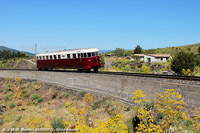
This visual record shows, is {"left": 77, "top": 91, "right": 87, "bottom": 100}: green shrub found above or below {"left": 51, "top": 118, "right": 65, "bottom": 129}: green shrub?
above

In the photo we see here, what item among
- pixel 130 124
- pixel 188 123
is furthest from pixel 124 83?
pixel 188 123

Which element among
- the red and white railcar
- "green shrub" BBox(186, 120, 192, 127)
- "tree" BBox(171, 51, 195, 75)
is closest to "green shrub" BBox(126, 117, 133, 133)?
"green shrub" BBox(186, 120, 192, 127)

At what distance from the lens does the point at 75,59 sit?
2172 centimetres

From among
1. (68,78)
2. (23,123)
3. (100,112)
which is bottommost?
(23,123)

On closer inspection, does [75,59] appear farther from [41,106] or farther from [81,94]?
[41,106]

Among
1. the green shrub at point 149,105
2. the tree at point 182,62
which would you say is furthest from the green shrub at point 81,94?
the tree at point 182,62

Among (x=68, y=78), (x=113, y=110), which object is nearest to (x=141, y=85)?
(x=113, y=110)

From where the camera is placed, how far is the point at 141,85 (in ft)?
44.6

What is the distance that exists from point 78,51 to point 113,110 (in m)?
9.88

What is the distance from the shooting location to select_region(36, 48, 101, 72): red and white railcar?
2055 cm

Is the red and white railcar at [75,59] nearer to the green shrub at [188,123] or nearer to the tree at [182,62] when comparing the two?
the green shrub at [188,123]

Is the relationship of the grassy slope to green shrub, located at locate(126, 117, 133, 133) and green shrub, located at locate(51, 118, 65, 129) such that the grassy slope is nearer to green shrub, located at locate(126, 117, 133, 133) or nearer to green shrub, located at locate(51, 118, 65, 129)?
green shrub, located at locate(126, 117, 133, 133)

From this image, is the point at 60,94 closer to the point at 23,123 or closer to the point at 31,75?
the point at 23,123

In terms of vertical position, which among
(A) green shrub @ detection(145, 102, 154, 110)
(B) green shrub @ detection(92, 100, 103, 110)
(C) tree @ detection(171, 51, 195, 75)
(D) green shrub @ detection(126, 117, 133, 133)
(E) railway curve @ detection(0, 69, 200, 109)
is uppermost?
(C) tree @ detection(171, 51, 195, 75)
